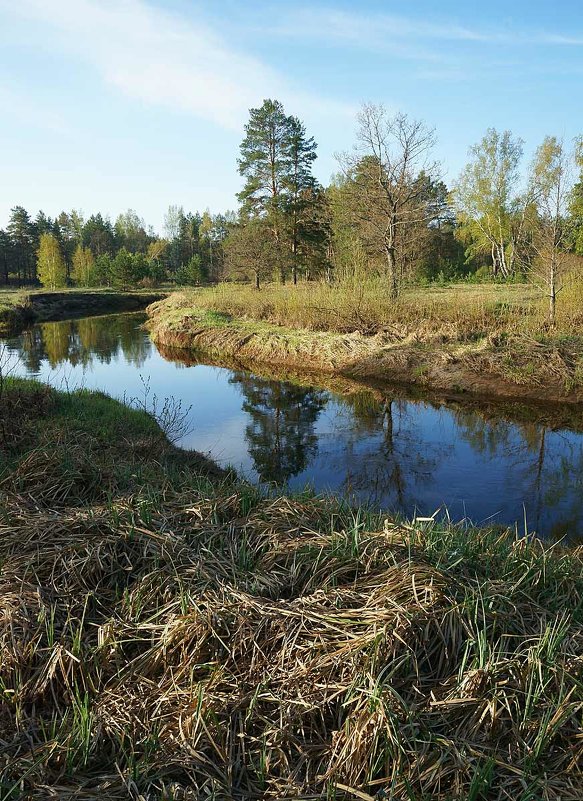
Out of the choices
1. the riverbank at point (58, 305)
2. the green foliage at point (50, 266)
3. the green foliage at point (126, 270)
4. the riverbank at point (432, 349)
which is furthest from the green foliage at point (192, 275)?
the riverbank at point (432, 349)

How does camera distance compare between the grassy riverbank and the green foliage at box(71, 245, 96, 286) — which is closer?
the grassy riverbank

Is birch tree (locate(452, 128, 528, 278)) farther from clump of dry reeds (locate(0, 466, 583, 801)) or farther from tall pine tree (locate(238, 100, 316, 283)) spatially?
clump of dry reeds (locate(0, 466, 583, 801))

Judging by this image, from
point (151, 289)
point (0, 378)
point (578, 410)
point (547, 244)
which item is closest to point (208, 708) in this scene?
point (0, 378)

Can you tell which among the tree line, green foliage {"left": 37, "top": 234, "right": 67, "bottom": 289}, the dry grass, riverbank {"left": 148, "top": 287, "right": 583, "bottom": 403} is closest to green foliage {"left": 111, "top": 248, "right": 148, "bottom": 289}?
the tree line

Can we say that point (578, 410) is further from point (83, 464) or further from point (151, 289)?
point (151, 289)

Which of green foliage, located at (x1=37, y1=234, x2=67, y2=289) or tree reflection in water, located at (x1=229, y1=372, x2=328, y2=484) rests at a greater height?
green foliage, located at (x1=37, y1=234, x2=67, y2=289)

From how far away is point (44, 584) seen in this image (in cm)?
305

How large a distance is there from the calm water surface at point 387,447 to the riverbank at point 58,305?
50.8ft

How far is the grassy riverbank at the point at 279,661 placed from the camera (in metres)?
2.04

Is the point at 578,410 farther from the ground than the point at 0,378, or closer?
closer

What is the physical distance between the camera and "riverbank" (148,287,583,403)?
1240cm

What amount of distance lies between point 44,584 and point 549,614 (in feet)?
9.09

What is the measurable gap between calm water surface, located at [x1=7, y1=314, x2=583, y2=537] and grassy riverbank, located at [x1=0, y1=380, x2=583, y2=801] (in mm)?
3242

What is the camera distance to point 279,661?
2.50 m
